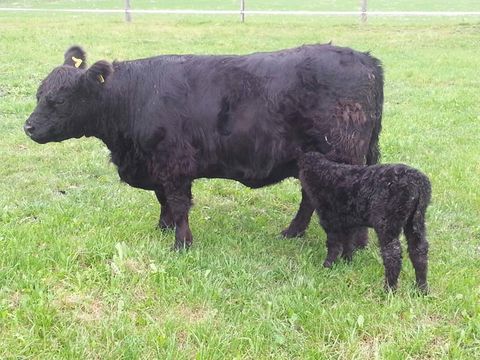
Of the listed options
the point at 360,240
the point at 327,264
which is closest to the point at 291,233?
the point at 360,240

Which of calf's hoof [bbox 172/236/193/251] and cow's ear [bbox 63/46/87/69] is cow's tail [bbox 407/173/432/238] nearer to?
calf's hoof [bbox 172/236/193/251]

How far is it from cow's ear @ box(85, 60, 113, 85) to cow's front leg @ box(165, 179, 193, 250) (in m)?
1.16

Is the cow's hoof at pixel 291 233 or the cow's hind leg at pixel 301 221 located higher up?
the cow's hind leg at pixel 301 221

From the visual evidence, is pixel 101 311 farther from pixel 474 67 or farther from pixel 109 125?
pixel 474 67

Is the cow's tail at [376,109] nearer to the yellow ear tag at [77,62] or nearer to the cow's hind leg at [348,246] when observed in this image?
the cow's hind leg at [348,246]

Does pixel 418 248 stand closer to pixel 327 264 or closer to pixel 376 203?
pixel 376 203

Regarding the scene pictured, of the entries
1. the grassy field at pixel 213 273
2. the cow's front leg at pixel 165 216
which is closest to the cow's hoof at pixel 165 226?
the cow's front leg at pixel 165 216

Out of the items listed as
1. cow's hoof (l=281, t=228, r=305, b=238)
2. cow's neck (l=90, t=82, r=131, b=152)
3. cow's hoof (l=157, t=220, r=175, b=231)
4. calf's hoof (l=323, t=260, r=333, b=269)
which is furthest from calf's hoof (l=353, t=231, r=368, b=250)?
cow's neck (l=90, t=82, r=131, b=152)

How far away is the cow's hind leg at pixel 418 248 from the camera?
4.34 m

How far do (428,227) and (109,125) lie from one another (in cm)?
336

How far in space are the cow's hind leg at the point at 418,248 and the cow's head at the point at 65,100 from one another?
2998mm

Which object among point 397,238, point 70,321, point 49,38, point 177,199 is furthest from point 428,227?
point 49,38

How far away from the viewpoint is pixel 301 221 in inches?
229

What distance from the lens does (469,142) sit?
28.3 ft
